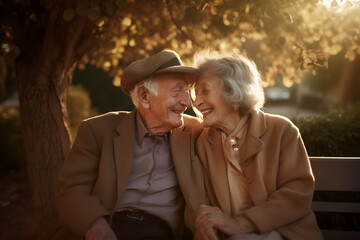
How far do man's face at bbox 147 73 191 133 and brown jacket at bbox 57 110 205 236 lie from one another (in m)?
0.17

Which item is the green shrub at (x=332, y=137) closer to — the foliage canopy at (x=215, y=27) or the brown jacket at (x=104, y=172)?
the foliage canopy at (x=215, y=27)

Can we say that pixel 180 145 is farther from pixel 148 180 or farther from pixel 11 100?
pixel 11 100

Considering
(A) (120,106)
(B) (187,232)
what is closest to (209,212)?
(B) (187,232)

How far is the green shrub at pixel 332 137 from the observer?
356 centimetres

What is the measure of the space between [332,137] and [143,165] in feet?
7.17

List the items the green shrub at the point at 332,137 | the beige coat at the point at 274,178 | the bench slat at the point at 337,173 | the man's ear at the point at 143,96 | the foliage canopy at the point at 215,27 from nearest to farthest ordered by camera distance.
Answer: the beige coat at the point at 274,178 → the bench slat at the point at 337,173 → the man's ear at the point at 143,96 → the foliage canopy at the point at 215,27 → the green shrub at the point at 332,137

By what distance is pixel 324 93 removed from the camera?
85.2 ft

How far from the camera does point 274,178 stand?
2404 mm

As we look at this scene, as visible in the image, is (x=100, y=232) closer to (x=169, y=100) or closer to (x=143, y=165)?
(x=143, y=165)

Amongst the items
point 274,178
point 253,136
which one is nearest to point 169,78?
point 253,136

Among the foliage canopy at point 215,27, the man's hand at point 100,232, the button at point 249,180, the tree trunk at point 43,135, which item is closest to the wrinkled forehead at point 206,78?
the foliage canopy at point 215,27

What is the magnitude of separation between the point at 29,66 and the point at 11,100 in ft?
56.8

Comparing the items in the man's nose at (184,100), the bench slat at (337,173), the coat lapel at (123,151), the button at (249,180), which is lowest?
the bench slat at (337,173)

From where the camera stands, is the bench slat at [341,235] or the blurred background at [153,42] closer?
the bench slat at [341,235]
